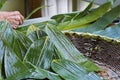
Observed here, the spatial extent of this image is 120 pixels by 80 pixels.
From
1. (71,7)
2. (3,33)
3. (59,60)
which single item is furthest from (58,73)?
(71,7)

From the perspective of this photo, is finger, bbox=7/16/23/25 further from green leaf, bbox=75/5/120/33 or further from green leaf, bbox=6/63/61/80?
green leaf, bbox=6/63/61/80

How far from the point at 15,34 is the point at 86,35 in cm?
15

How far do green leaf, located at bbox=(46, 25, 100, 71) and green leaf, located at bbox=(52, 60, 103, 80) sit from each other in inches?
1.1

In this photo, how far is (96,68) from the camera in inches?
20.6

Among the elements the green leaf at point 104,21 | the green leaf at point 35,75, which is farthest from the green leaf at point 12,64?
the green leaf at point 104,21

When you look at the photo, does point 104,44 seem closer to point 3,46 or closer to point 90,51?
point 90,51

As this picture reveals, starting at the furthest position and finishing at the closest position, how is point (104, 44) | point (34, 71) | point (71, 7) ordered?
point (71, 7) < point (104, 44) < point (34, 71)

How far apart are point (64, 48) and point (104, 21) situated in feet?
0.72

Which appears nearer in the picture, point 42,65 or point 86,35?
point 42,65

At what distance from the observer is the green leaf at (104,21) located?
71cm

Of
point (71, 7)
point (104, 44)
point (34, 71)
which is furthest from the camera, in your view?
point (71, 7)

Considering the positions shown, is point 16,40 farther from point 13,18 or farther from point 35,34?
point 13,18

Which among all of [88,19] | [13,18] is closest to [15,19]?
[13,18]

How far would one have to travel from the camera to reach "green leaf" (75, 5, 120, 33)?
0.71 metres
